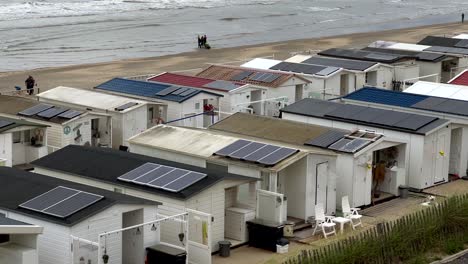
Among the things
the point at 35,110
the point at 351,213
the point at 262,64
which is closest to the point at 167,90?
the point at 35,110

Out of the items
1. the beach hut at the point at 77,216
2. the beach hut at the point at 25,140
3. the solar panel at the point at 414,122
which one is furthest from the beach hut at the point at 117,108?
the beach hut at the point at 77,216

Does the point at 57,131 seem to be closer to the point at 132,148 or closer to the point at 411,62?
the point at 132,148

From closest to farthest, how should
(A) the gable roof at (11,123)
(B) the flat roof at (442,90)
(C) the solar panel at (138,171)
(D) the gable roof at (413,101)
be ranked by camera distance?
(C) the solar panel at (138,171), (A) the gable roof at (11,123), (D) the gable roof at (413,101), (B) the flat roof at (442,90)

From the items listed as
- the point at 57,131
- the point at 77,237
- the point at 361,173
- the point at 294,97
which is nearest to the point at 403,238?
the point at 361,173

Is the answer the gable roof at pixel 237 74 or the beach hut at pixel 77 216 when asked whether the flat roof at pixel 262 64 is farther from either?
the beach hut at pixel 77 216

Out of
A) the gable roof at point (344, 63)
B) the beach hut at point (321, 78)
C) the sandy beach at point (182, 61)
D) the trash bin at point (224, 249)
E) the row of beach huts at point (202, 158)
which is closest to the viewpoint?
the row of beach huts at point (202, 158)

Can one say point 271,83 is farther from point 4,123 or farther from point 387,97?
point 4,123

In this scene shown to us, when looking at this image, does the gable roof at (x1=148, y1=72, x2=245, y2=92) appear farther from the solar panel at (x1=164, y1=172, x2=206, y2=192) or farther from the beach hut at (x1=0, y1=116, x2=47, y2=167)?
the solar panel at (x1=164, y1=172, x2=206, y2=192)
